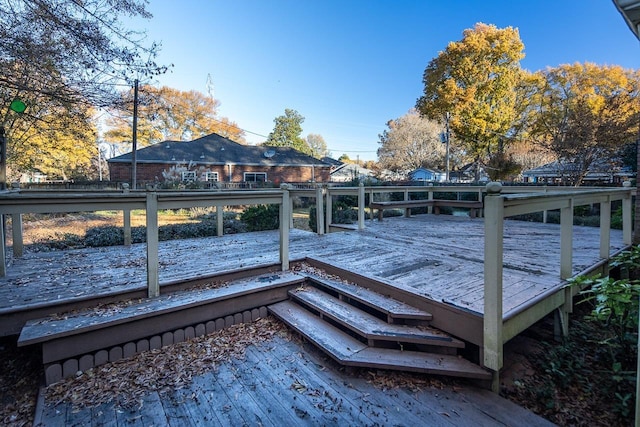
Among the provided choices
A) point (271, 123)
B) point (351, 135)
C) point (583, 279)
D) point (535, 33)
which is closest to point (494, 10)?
point (535, 33)

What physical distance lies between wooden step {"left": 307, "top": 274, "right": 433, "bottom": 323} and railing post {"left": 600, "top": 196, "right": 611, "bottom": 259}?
2.74m

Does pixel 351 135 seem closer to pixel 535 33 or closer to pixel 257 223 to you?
pixel 535 33

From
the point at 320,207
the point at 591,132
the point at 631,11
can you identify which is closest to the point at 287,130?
the point at 591,132

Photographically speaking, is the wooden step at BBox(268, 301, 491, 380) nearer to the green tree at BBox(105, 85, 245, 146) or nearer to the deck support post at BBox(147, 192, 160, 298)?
the deck support post at BBox(147, 192, 160, 298)

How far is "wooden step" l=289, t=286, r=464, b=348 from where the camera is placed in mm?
2457

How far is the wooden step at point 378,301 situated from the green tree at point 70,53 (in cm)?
435

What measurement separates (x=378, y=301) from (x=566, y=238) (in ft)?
6.08

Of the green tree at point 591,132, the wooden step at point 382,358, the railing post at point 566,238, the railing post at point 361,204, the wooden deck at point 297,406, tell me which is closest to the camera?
the wooden deck at point 297,406

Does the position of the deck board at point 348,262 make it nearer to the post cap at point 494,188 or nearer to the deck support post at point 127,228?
the deck support post at point 127,228

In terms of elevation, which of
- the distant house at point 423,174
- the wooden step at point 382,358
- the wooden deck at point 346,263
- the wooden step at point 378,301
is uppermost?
the distant house at point 423,174

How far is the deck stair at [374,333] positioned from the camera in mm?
2307

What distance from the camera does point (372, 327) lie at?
2.62m

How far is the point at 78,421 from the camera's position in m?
1.87

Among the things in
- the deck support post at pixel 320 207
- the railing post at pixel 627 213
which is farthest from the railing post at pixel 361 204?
the railing post at pixel 627 213
